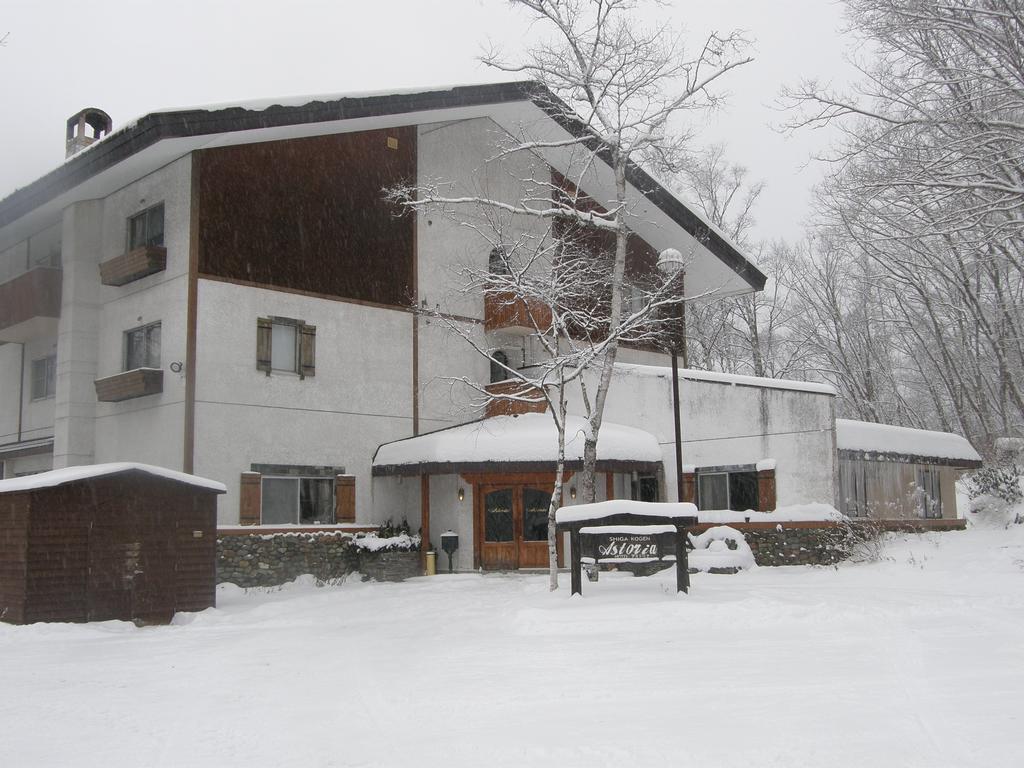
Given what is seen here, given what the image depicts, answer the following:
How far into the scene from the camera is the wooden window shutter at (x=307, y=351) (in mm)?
20062

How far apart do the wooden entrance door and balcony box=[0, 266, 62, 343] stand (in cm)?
1052

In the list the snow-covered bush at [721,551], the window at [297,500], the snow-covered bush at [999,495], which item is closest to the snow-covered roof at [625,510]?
the snow-covered bush at [721,551]

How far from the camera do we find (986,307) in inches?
1137

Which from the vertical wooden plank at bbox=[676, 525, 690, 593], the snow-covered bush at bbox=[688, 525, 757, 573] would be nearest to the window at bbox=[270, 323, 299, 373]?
the snow-covered bush at bbox=[688, 525, 757, 573]

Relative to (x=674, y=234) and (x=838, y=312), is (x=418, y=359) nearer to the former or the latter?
(x=674, y=234)

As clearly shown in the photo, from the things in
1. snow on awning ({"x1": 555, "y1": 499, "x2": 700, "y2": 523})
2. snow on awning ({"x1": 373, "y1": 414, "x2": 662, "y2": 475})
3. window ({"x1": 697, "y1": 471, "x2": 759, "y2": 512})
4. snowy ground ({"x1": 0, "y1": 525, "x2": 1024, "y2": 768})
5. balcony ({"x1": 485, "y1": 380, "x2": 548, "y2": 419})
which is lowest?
snowy ground ({"x1": 0, "y1": 525, "x2": 1024, "y2": 768})

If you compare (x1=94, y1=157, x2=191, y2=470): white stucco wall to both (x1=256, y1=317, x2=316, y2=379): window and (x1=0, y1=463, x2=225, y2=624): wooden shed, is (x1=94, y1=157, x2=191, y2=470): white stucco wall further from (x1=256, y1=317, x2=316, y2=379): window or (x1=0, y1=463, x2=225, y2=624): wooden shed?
(x1=0, y1=463, x2=225, y2=624): wooden shed

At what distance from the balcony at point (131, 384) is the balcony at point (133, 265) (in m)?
2.06

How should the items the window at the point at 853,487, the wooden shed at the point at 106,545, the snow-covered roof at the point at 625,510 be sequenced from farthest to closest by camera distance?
the window at the point at 853,487 → the snow-covered roof at the point at 625,510 → the wooden shed at the point at 106,545

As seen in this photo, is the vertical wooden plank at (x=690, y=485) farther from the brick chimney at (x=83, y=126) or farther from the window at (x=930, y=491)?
the brick chimney at (x=83, y=126)

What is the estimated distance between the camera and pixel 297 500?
19656 millimetres

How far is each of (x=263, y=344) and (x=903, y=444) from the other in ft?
47.9

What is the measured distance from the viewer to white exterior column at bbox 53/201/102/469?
2062 centimetres

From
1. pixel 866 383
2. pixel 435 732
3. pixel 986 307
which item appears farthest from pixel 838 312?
pixel 435 732
